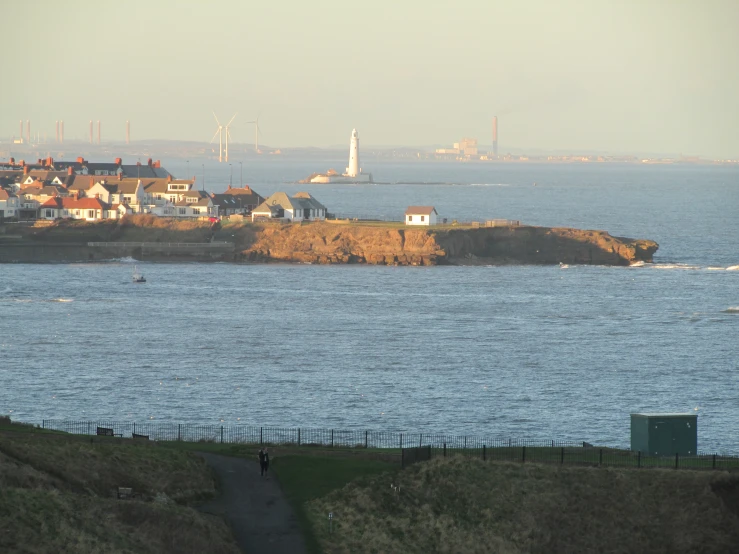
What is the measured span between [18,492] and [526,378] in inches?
1351

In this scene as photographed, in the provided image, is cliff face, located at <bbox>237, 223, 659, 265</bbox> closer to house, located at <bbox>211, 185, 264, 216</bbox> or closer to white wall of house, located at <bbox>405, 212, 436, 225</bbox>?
white wall of house, located at <bbox>405, 212, 436, 225</bbox>

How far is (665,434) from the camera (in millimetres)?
35938

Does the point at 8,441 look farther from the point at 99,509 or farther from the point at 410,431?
the point at 410,431

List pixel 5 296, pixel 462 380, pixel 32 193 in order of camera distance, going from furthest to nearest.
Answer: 1. pixel 32 193
2. pixel 5 296
3. pixel 462 380

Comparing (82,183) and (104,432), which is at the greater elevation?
(82,183)

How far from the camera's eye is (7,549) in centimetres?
2411

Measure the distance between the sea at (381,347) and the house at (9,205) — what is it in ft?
71.1

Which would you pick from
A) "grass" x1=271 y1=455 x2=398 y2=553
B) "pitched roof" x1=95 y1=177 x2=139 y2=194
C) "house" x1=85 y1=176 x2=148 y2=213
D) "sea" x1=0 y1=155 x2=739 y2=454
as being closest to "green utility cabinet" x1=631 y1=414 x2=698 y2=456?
"sea" x1=0 y1=155 x2=739 y2=454

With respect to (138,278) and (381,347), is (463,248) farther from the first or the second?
(381,347)

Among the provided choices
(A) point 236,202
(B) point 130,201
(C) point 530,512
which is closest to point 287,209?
(A) point 236,202

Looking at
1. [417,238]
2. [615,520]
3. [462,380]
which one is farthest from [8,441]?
[417,238]

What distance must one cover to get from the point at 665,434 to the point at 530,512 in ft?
28.1

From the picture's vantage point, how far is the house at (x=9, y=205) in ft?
443

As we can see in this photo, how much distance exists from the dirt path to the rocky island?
272ft
